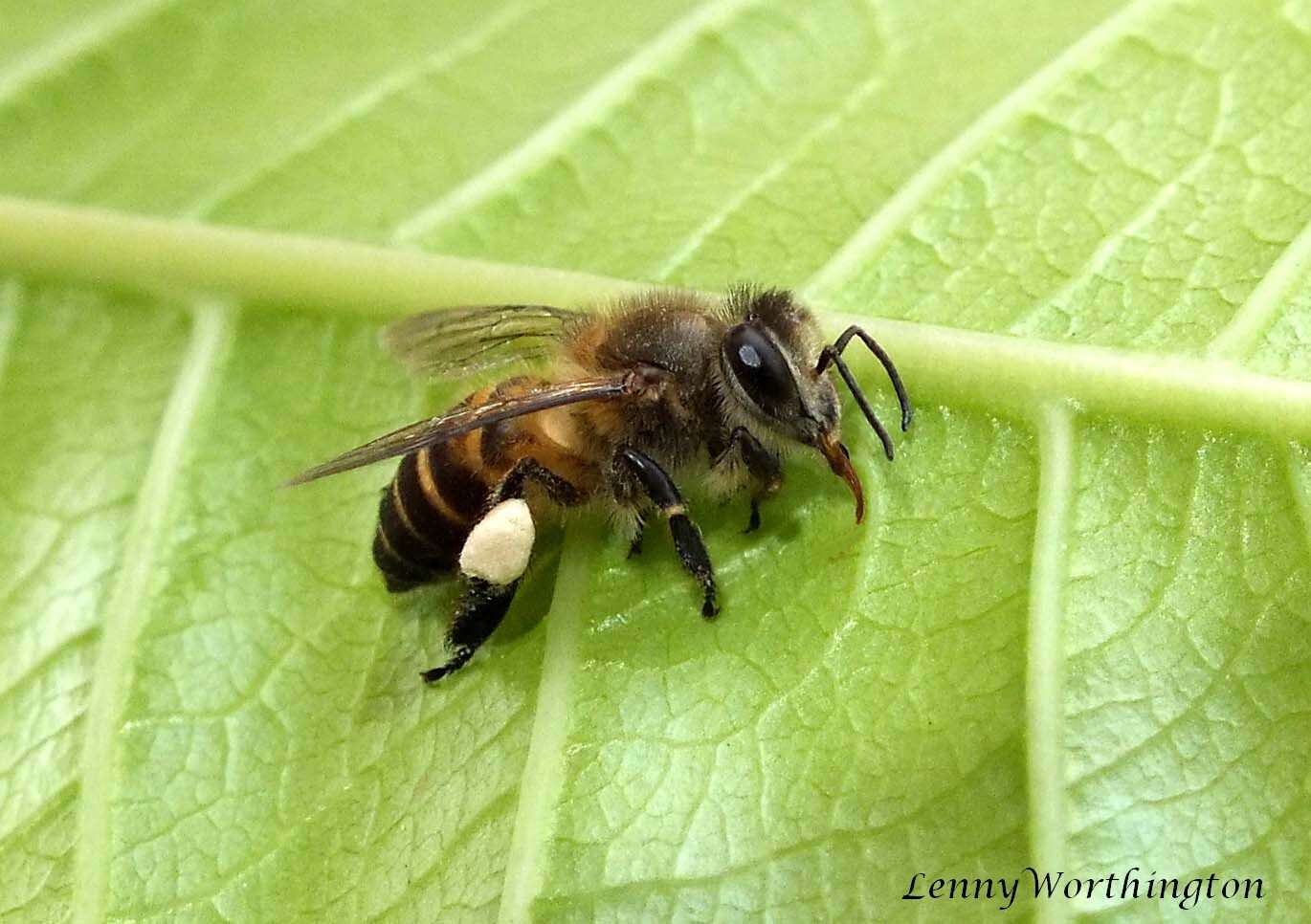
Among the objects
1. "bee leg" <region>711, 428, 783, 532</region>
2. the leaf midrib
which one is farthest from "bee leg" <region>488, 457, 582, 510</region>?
the leaf midrib

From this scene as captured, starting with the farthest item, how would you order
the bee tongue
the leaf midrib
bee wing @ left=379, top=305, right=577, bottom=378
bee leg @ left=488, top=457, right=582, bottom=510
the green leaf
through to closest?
bee wing @ left=379, top=305, right=577, bottom=378 → bee leg @ left=488, top=457, right=582, bottom=510 → the bee tongue → the leaf midrib → the green leaf

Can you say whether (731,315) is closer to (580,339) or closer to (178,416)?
(580,339)

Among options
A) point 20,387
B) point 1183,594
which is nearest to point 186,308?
point 20,387

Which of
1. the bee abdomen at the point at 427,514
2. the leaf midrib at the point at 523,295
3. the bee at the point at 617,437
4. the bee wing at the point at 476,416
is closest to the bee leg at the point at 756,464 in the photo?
the bee at the point at 617,437
